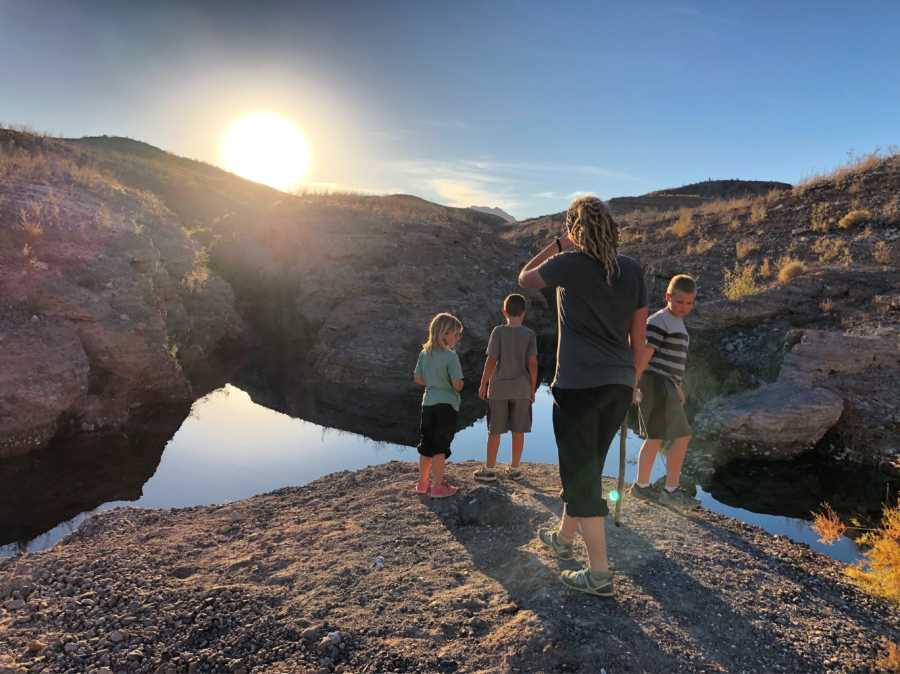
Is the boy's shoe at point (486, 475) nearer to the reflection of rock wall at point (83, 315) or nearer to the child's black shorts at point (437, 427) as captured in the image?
the child's black shorts at point (437, 427)

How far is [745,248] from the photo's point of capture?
15523 mm

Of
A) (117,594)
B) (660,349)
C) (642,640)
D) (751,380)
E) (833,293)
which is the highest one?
(833,293)

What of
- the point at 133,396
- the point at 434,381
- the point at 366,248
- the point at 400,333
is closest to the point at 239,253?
the point at 366,248

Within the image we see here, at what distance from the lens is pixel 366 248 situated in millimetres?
16719

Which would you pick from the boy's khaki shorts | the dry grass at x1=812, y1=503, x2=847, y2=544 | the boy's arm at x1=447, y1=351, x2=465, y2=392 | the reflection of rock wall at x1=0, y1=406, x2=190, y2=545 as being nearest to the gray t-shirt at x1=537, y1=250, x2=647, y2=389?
the boy's khaki shorts

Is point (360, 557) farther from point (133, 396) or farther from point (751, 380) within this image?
point (751, 380)

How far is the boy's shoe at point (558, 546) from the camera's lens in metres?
3.86

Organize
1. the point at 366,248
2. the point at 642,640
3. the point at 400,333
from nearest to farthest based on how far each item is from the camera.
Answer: the point at 642,640 → the point at 400,333 → the point at 366,248

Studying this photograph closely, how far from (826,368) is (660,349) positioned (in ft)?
18.8

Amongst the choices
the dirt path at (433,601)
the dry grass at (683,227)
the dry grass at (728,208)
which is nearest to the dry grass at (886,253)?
the dry grass at (683,227)

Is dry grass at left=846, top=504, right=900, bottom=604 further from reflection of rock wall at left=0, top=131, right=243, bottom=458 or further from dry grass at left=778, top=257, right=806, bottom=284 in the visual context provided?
reflection of rock wall at left=0, top=131, right=243, bottom=458

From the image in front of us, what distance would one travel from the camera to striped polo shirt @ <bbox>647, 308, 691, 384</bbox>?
4.81 m

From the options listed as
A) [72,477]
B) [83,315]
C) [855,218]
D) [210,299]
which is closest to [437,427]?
[72,477]

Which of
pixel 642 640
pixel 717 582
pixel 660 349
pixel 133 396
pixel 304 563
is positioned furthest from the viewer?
pixel 133 396
